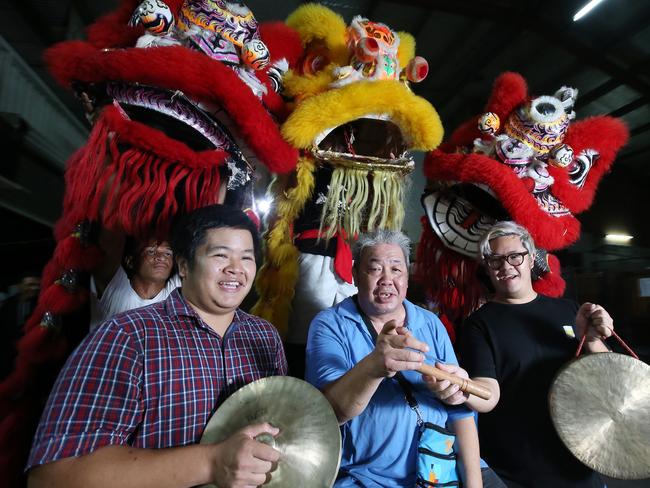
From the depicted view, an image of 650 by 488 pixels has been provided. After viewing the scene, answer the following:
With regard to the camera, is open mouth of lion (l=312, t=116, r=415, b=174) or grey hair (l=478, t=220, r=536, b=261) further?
open mouth of lion (l=312, t=116, r=415, b=174)

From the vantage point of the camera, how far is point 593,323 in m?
1.22

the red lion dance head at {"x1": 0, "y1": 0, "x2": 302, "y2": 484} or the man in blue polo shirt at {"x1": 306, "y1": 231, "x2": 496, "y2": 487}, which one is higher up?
the red lion dance head at {"x1": 0, "y1": 0, "x2": 302, "y2": 484}

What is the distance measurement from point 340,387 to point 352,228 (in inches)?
31.1

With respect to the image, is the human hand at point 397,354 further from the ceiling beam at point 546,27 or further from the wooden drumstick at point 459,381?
the ceiling beam at point 546,27

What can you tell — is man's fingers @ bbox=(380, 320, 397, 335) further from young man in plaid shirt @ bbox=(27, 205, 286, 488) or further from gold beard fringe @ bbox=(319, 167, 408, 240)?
gold beard fringe @ bbox=(319, 167, 408, 240)

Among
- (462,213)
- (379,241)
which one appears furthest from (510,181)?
(379,241)

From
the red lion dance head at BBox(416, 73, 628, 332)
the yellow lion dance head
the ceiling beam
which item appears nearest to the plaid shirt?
the yellow lion dance head

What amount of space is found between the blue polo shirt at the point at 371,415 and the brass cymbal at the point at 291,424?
0.49ft

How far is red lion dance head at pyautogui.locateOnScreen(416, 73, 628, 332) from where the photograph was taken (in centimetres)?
165

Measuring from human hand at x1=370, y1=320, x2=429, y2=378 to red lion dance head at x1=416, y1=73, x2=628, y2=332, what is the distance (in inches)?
40.7

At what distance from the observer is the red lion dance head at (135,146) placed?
108 centimetres

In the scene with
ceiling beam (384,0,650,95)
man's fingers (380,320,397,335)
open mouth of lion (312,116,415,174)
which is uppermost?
ceiling beam (384,0,650,95)

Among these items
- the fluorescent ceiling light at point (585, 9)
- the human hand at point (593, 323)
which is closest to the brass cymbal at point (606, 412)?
the human hand at point (593, 323)

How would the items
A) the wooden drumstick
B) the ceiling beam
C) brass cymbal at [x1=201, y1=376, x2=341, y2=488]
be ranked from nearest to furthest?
brass cymbal at [x1=201, y1=376, x2=341, y2=488], the wooden drumstick, the ceiling beam
